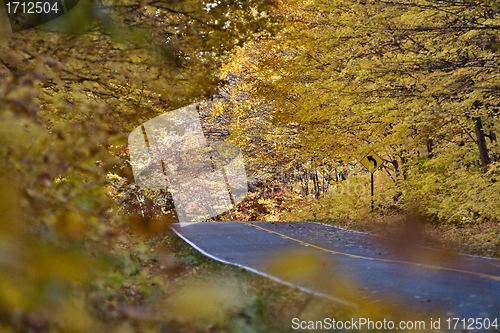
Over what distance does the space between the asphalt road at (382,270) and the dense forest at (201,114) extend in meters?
0.99

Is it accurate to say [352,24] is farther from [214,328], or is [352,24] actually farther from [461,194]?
[214,328]

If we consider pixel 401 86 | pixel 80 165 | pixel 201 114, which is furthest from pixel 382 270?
pixel 201 114

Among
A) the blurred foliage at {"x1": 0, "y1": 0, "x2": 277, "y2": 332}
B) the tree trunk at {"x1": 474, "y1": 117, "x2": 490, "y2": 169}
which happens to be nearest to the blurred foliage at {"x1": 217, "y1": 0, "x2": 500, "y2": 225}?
the tree trunk at {"x1": 474, "y1": 117, "x2": 490, "y2": 169}

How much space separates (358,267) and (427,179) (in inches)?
339

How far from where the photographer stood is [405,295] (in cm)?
707

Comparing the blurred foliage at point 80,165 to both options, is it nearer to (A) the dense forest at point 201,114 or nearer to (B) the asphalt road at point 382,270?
(A) the dense forest at point 201,114

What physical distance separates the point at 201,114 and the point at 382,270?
21901mm

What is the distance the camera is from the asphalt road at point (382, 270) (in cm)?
340

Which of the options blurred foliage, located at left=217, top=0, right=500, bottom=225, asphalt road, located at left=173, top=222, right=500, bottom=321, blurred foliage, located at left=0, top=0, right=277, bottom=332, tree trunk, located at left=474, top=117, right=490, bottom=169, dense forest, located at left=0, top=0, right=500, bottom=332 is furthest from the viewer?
tree trunk, located at left=474, top=117, right=490, bottom=169

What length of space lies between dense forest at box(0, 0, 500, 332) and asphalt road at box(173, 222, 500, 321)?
0.99 meters

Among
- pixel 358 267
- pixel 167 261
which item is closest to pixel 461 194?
pixel 358 267

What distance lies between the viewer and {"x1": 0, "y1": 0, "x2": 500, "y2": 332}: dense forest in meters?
1.69

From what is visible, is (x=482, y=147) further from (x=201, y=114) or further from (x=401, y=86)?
(x=201, y=114)

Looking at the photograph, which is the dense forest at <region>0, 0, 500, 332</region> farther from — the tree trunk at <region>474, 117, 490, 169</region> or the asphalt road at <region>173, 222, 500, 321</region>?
A: the asphalt road at <region>173, 222, 500, 321</region>
